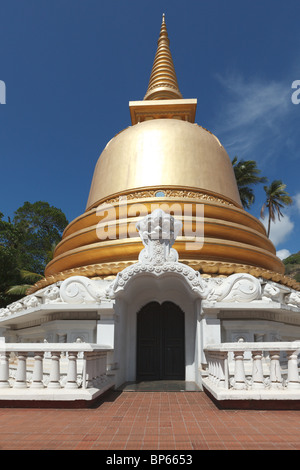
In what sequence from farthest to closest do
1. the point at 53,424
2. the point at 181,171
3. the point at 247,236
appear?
the point at 181,171, the point at 247,236, the point at 53,424

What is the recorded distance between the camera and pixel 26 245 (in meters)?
40.8

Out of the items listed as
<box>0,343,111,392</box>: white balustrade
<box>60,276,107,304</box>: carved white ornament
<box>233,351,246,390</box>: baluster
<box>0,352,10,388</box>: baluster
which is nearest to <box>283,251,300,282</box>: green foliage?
<box>60,276,107,304</box>: carved white ornament

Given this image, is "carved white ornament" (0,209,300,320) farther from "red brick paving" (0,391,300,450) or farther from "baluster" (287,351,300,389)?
"red brick paving" (0,391,300,450)

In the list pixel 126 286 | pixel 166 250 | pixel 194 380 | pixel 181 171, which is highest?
pixel 181 171

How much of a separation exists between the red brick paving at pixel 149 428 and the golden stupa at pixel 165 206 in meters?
5.27

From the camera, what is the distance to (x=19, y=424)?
536 cm

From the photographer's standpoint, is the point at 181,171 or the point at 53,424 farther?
the point at 181,171

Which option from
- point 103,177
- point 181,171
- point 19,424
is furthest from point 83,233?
point 19,424

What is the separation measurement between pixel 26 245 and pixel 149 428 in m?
38.2

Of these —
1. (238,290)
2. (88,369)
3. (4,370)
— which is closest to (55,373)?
(88,369)

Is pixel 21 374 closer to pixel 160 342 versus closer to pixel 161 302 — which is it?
pixel 160 342

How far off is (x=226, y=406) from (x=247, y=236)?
7897 mm

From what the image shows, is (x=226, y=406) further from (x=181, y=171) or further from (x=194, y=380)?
(x=181, y=171)
